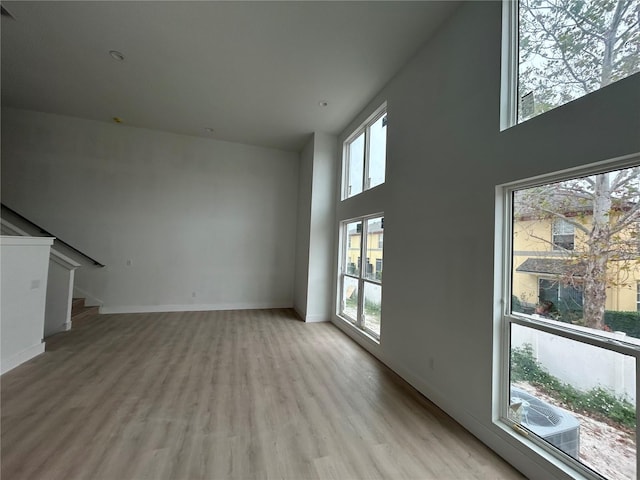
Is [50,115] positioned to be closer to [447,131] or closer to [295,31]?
[295,31]

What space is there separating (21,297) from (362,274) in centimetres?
429

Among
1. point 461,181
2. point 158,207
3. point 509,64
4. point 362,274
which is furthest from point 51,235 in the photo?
point 509,64

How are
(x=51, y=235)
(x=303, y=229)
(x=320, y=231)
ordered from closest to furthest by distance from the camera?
(x=51, y=235) < (x=320, y=231) < (x=303, y=229)

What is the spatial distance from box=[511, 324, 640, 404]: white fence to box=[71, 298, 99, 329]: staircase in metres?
6.21

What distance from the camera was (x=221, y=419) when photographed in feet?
7.33

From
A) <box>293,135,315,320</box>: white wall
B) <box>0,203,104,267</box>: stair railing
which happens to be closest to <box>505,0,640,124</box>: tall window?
<box>293,135,315,320</box>: white wall

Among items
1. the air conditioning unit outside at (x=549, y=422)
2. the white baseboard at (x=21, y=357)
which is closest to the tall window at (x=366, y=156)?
the air conditioning unit outside at (x=549, y=422)

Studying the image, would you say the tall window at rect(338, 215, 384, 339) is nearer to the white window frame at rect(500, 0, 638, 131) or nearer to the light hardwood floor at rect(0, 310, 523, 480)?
the light hardwood floor at rect(0, 310, 523, 480)

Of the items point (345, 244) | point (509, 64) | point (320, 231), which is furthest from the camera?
point (320, 231)

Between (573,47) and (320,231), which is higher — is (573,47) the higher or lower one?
the higher one

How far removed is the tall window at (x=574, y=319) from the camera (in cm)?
145

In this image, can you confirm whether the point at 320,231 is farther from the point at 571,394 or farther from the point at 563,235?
the point at 571,394

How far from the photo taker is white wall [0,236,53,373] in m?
2.93

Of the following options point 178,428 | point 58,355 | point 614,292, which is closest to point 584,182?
point 614,292
